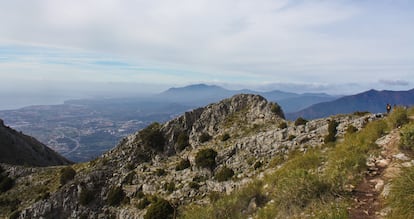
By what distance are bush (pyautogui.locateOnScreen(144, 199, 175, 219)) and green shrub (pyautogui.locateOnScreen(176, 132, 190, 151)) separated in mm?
14845

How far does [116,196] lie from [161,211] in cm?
1134

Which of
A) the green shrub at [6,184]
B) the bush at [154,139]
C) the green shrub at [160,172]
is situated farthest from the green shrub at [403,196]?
the green shrub at [6,184]

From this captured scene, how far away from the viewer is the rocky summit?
28.4 metres

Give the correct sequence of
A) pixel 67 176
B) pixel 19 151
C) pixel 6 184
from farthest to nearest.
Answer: pixel 19 151 → pixel 6 184 → pixel 67 176

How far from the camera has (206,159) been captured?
33469mm

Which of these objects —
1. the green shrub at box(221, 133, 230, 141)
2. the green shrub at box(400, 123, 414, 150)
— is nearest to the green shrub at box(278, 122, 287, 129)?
the green shrub at box(221, 133, 230, 141)

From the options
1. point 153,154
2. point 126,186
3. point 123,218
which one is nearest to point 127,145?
point 153,154

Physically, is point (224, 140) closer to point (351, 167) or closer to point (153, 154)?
point (153, 154)

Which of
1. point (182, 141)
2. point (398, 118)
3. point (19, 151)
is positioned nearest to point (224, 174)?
point (182, 141)

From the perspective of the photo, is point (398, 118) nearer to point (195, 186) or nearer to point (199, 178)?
point (195, 186)

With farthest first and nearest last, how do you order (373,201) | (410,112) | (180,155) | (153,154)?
(153,154) < (180,155) < (410,112) < (373,201)

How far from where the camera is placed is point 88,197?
38.3m

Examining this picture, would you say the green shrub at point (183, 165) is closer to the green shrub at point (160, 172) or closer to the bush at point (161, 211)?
the green shrub at point (160, 172)

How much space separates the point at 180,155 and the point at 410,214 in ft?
114
